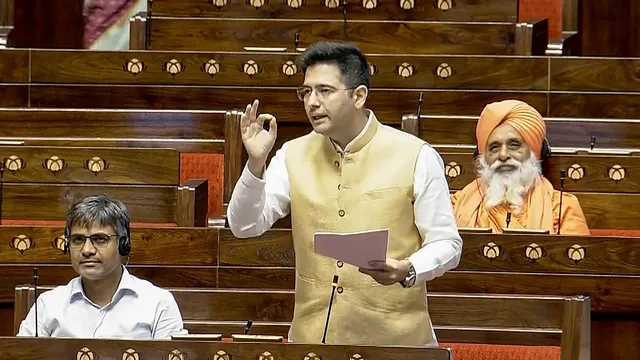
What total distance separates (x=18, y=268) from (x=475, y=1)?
130cm

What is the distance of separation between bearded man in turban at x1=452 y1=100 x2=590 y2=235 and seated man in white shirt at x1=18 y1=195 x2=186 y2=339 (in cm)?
75

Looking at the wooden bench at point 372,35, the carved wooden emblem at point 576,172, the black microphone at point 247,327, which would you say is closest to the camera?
the black microphone at point 247,327

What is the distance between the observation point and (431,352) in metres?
1.44

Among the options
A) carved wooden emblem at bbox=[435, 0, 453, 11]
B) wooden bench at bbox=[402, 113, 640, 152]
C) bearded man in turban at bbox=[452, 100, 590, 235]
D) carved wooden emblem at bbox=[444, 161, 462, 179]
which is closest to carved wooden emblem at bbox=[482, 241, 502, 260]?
bearded man in turban at bbox=[452, 100, 590, 235]

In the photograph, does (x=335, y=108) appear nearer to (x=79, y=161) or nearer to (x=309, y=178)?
(x=309, y=178)

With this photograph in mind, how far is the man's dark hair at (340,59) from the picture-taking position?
1623 mm

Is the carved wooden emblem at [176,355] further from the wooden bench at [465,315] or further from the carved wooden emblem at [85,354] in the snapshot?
Answer: the wooden bench at [465,315]

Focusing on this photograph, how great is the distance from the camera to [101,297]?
181 cm

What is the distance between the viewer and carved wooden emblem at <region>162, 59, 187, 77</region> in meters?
2.85

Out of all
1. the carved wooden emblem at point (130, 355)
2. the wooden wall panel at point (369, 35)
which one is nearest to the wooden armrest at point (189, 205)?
the wooden wall panel at point (369, 35)

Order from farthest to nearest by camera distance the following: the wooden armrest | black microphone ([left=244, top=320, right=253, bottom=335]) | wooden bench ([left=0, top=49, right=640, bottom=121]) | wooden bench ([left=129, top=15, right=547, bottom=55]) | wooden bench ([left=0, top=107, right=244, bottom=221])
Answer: wooden bench ([left=129, top=15, right=547, bottom=55]), wooden bench ([left=0, top=49, right=640, bottom=121]), wooden bench ([left=0, top=107, right=244, bottom=221]), the wooden armrest, black microphone ([left=244, top=320, right=253, bottom=335])

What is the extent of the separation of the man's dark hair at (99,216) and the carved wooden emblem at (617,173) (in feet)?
3.13

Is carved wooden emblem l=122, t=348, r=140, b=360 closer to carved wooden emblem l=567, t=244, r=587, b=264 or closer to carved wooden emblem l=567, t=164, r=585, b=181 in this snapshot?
carved wooden emblem l=567, t=244, r=587, b=264

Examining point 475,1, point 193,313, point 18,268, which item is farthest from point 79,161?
point 475,1
